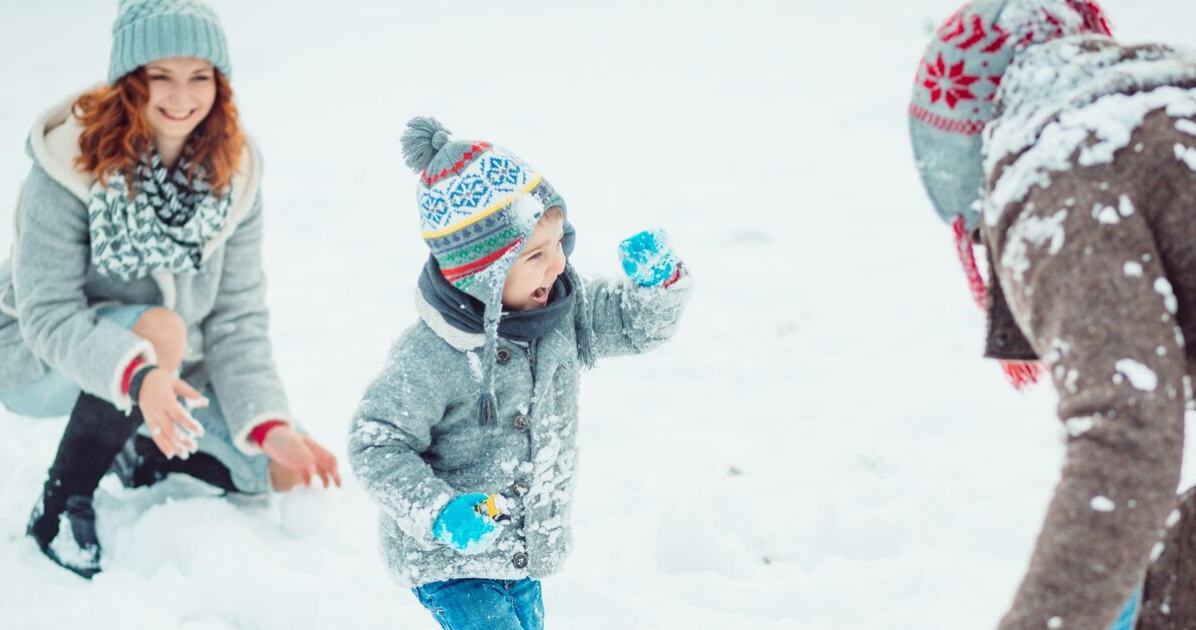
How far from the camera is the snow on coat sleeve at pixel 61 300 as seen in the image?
2.87 metres

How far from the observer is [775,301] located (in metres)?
4.40

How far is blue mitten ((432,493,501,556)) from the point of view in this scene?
1901mm

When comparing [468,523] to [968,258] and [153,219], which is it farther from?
[153,219]

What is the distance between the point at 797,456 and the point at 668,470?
1.24ft

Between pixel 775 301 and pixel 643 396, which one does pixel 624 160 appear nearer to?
pixel 775 301

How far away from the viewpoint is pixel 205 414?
332 cm

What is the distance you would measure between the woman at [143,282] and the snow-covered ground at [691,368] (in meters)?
0.18

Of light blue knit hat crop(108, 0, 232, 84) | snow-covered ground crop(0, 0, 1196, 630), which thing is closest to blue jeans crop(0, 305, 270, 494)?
snow-covered ground crop(0, 0, 1196, 630)

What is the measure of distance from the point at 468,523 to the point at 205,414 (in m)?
1.70

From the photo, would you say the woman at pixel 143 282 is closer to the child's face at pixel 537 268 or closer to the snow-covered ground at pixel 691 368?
the snow-covered ground at pixel 691 368

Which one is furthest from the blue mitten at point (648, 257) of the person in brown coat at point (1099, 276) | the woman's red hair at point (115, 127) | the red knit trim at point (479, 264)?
the woman's red hair at point (115, 127)

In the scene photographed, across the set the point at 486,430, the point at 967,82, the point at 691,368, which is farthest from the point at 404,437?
the point at 691,368

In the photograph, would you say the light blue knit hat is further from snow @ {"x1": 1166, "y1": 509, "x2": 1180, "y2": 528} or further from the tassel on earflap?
snow @ {"x1": 1166, "y1": 509, "x2": 1180, "y2": 528}

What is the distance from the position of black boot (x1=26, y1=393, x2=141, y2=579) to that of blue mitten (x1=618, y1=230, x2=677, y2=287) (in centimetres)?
167
